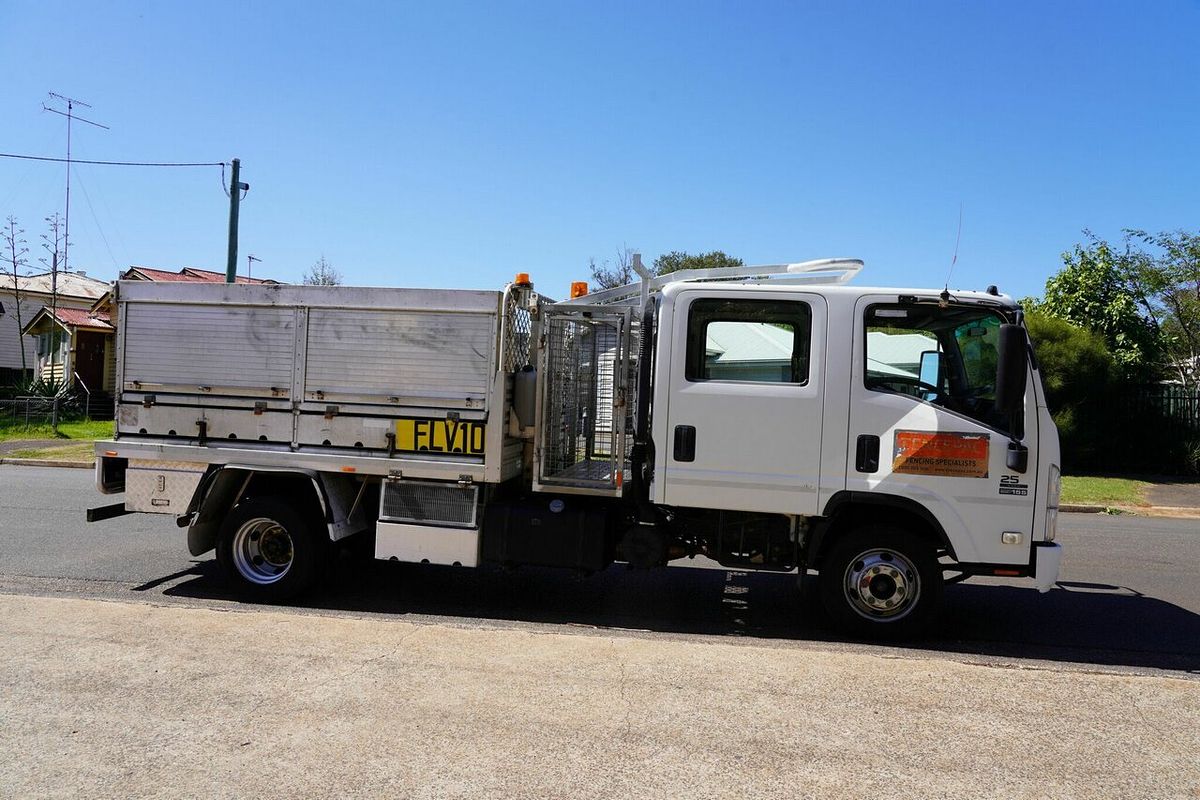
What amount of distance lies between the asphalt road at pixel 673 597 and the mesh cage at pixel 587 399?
1132 millimetres

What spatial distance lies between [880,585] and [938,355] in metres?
1.62

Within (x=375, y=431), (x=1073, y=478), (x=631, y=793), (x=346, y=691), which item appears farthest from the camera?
(x=1073, y=478)

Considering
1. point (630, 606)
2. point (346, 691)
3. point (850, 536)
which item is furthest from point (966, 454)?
Result: point (346, 691)

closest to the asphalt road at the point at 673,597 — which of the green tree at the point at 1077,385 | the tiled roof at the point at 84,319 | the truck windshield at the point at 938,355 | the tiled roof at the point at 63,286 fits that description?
the truck windshield at the point at 938,355

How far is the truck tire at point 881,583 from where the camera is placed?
19.5ft

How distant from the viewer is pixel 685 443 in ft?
19.8

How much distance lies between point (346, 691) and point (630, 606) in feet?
9.49

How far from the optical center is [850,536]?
6.01m

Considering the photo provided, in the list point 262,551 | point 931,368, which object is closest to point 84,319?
point 262,551

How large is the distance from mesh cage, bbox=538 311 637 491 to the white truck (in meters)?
0.02

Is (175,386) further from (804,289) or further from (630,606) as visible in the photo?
(804,289)

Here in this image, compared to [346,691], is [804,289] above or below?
above

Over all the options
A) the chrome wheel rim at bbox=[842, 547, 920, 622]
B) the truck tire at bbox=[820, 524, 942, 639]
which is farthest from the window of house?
the chrome wheel rim at bbox=[842, 547, 920, 622]

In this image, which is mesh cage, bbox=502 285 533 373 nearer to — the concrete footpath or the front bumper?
the concrete footpath
